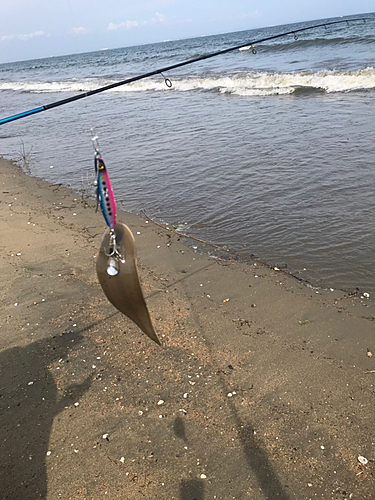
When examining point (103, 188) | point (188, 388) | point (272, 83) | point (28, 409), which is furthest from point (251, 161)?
point (272, 83)

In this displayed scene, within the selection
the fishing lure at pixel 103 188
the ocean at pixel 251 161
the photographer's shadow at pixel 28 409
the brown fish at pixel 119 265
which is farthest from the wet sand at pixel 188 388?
the fishing lure at pixel 103 188

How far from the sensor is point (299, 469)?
112 inches

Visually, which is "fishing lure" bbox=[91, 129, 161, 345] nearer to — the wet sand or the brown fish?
the brown fish

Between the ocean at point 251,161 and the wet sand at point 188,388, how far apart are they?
1.00m

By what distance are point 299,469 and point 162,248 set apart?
375cm

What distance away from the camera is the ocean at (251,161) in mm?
5898

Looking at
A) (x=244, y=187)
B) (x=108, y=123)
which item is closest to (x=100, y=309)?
(x=244, y=187)

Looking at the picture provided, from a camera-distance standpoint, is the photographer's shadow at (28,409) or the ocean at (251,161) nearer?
the photographer's shadow at (28,409)

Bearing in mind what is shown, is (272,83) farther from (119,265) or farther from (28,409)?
(119,265)

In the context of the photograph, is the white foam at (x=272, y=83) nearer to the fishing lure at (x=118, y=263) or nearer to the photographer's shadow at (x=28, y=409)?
the photographer's shadow at (x=28, y=409)

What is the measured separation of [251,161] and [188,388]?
6839 mm

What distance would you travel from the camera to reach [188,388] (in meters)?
3.55

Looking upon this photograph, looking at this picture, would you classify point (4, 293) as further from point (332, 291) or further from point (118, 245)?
point (332, 291)

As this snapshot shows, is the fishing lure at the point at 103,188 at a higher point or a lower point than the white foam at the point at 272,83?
lower
